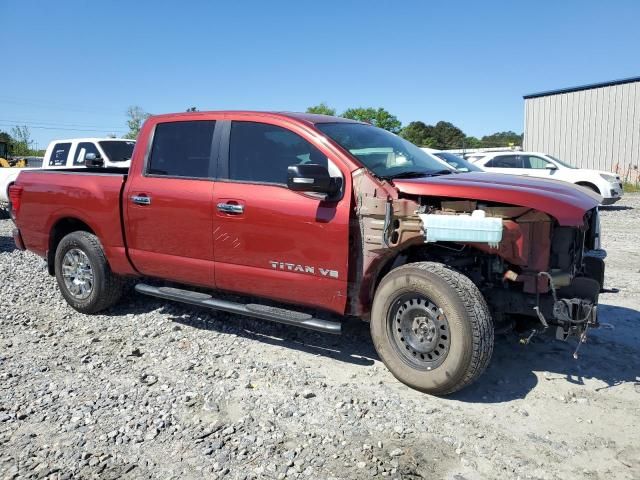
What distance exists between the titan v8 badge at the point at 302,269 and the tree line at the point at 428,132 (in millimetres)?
51506

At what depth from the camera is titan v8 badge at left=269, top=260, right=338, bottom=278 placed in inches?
165

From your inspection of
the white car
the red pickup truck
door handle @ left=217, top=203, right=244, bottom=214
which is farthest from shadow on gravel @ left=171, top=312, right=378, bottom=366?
the white car

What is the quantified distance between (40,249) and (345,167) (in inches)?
150

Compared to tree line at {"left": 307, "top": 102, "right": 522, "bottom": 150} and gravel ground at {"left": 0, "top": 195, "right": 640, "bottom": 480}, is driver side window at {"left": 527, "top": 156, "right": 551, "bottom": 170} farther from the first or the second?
tree line at {"left": 307, "top": 102, "right": 522, "bottom": 150}

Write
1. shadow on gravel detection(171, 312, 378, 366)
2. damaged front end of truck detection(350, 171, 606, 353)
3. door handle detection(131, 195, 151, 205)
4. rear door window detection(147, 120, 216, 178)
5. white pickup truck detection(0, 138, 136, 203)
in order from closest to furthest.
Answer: damaged front end of truck detection(350, 171, 606, 353) < shadow on gravel detection(171, 312, 378, 366) < rear door window detection(147, 120, 216, 178) < door handle detection(131, 195, 151, 205) < white pickup truck detection(0, 138, 136, 203)

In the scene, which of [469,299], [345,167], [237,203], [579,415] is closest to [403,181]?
[345,167]

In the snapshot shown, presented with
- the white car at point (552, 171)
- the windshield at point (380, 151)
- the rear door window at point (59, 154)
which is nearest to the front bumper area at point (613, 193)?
the white car at point (552, 171)

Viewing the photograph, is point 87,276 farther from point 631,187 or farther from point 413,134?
point 413,134

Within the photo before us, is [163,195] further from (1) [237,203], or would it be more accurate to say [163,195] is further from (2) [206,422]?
(2) [206,422]

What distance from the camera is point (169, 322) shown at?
5.55 metres

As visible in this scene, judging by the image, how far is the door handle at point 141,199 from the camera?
512cm

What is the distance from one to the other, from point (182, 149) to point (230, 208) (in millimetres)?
924

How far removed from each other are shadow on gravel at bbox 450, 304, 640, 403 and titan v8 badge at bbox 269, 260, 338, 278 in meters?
1.22

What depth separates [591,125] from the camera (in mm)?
26406
